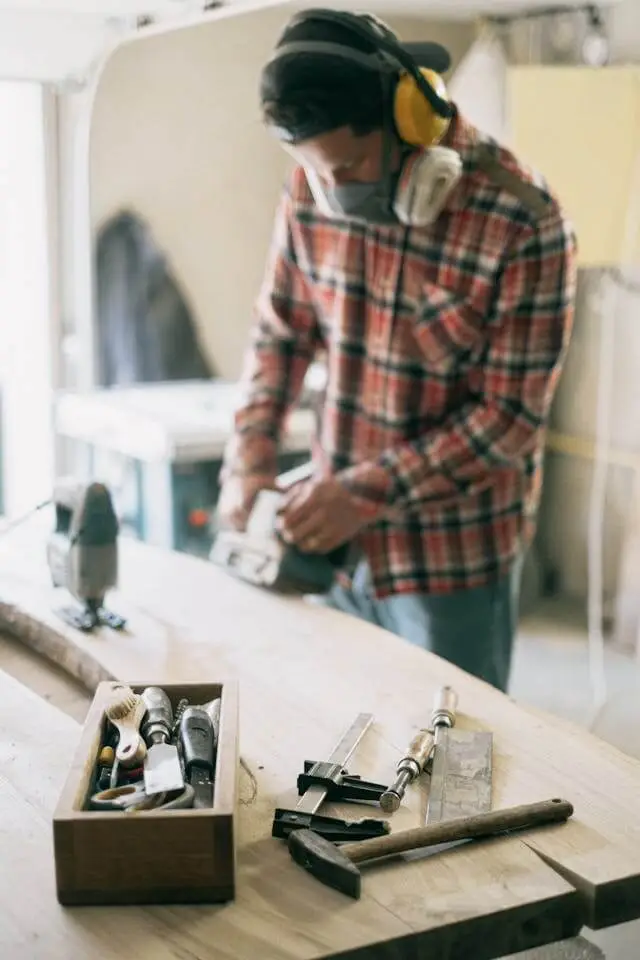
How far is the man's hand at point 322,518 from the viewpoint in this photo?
1.84 metres

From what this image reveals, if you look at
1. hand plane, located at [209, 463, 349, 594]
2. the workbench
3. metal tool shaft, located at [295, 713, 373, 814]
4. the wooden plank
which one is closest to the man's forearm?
hand plane, located at [209, 463, 349, 594]

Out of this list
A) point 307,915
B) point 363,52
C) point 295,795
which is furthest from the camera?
point 363,52

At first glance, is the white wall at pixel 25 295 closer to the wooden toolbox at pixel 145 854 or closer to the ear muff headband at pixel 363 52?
the ear muff headband at pixel 363 52

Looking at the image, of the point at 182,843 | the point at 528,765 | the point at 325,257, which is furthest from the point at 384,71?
the point at 182,843

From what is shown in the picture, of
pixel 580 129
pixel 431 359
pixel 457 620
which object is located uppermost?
pixel 580 129

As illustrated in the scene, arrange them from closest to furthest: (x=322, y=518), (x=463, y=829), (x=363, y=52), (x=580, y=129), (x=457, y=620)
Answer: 1. (x=463, y=829)
2. (x=363, y=52)
3. (x=322, y=518)
4. (x=457, y=620)
5. (x=580, y=129)

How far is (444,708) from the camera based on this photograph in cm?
140

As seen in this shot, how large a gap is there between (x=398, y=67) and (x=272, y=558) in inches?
30.8

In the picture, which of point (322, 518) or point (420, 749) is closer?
point (420, 749)

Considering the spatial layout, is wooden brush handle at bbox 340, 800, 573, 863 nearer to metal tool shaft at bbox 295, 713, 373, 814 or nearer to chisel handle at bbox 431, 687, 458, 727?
metal tool shaft at bbox 295, 713, 373, 814

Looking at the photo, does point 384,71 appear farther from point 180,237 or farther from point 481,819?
point 180,237

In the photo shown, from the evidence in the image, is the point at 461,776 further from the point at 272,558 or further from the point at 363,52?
the point at 363,52

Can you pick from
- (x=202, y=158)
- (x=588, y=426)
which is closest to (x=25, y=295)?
(x=202, y=158)

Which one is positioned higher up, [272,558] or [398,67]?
[398,67]
